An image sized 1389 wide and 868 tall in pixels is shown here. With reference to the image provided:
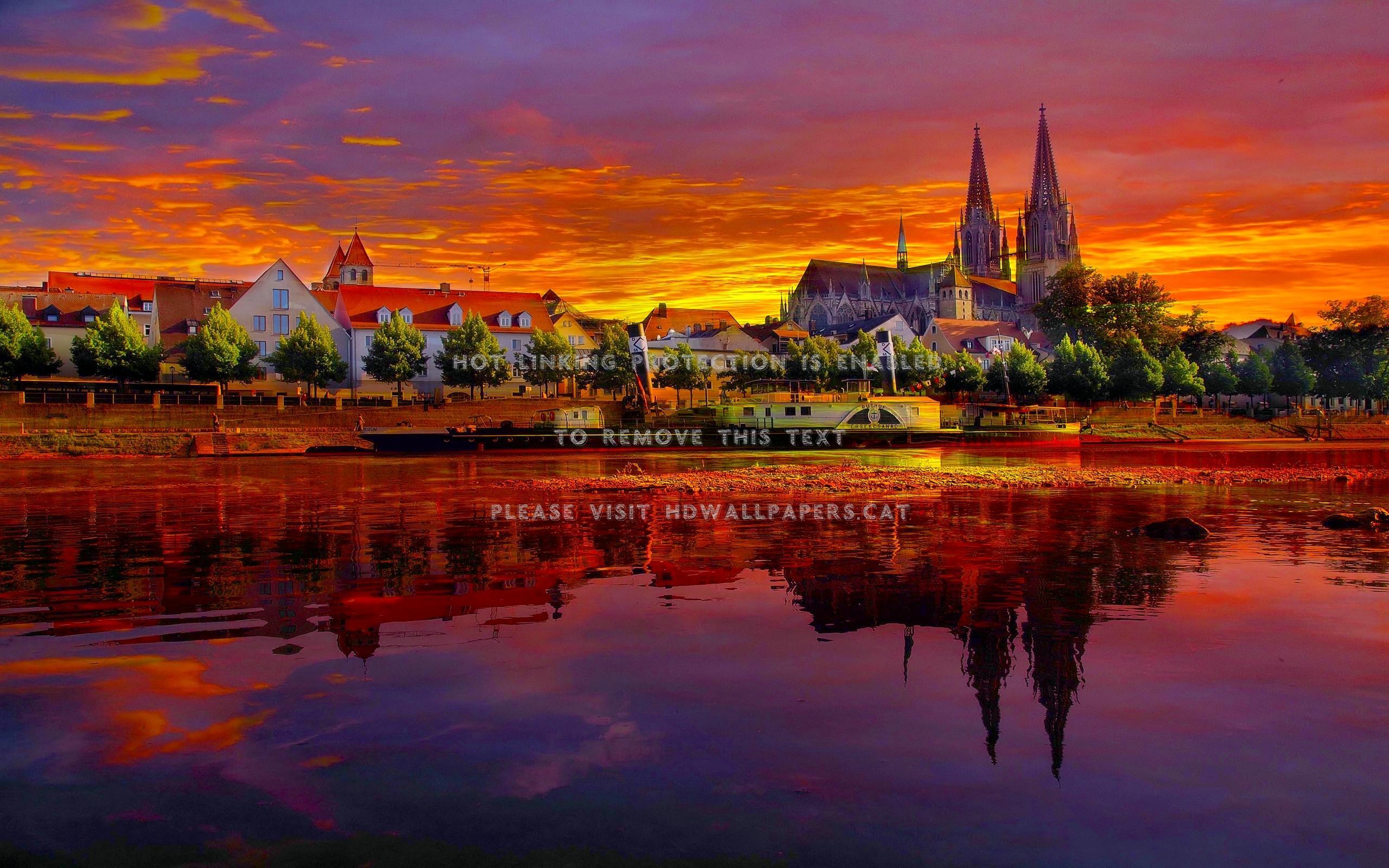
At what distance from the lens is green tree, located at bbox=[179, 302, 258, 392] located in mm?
75438

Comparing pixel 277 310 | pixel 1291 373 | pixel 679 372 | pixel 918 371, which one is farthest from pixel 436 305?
pixel 1291 373

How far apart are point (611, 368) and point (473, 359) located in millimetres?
13283

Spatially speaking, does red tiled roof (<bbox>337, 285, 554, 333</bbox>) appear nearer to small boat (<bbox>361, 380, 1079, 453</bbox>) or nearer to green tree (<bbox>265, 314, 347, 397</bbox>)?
green tree (<bbox>265, 314, 347, 397</bbox>)

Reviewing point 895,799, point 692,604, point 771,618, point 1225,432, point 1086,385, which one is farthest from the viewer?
point 1086,385

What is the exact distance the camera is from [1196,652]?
1101 cm

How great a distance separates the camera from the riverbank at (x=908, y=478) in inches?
1284

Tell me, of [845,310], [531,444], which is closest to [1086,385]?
[531,444]

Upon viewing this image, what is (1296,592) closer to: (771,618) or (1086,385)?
(771,618)

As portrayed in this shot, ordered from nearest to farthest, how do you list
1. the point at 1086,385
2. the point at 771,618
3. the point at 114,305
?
the point at 771,618 → the point at 114,305 → the point at 1086,385

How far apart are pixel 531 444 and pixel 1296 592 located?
5049 cm

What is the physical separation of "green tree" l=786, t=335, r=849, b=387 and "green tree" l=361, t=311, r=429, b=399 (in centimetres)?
3636

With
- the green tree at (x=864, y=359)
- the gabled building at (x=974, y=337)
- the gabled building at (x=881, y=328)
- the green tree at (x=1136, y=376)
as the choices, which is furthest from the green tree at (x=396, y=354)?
the gabled building at (x=974, y=337)

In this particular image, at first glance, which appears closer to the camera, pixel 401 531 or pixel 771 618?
pixel 771 618

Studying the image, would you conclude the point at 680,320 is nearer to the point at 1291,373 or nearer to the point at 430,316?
the point at 430,316
